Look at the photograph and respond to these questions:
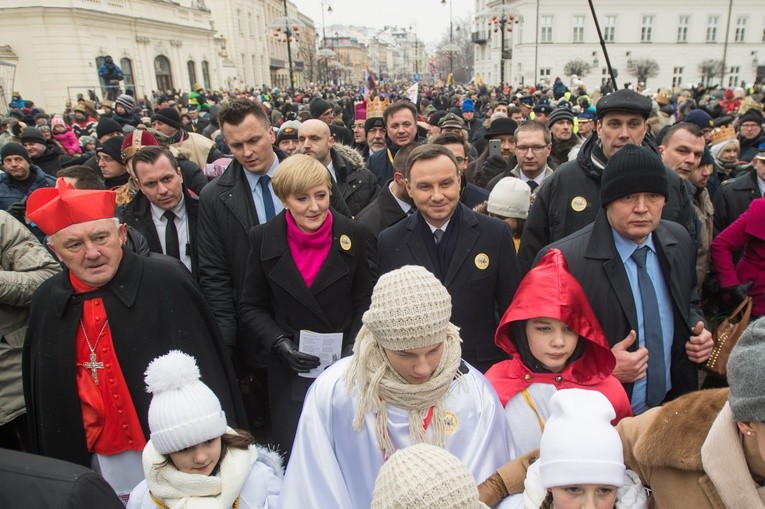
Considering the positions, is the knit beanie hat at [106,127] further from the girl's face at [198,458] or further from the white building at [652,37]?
the white building at [652,37]

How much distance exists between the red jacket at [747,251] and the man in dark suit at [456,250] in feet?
6.15

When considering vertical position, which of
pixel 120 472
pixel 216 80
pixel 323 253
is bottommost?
pixel 120 472

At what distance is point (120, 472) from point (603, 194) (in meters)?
2.89

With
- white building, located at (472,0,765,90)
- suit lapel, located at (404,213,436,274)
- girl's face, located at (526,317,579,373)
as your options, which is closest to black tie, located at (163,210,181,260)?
suit lapel, located at (404,213,436,274)

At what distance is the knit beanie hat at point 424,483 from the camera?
132 cm

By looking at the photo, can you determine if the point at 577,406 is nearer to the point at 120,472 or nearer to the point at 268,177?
the point at 120,472

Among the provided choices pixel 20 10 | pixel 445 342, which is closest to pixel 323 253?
pixel 445 342

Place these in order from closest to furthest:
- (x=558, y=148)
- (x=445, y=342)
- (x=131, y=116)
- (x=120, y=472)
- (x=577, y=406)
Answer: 1. (x=577, y=406)
2. (x=445, y=342)
3. (x=120, y=472)
4. (x=558, y=148)
5. (x=131, y=116)

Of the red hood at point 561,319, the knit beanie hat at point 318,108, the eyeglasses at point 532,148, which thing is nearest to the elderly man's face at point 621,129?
the red hood at point 561,319

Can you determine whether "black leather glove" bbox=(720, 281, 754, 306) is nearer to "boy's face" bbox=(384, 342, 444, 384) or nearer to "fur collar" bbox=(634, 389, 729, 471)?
"fur collar" bbox=(634, 389, 729, 471)

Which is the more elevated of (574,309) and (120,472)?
(574,309)

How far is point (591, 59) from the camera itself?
51.0m

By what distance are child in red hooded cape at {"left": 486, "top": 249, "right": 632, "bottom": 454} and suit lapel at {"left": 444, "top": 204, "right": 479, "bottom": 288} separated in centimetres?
61

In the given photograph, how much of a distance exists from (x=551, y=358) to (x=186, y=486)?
64.3 inches
